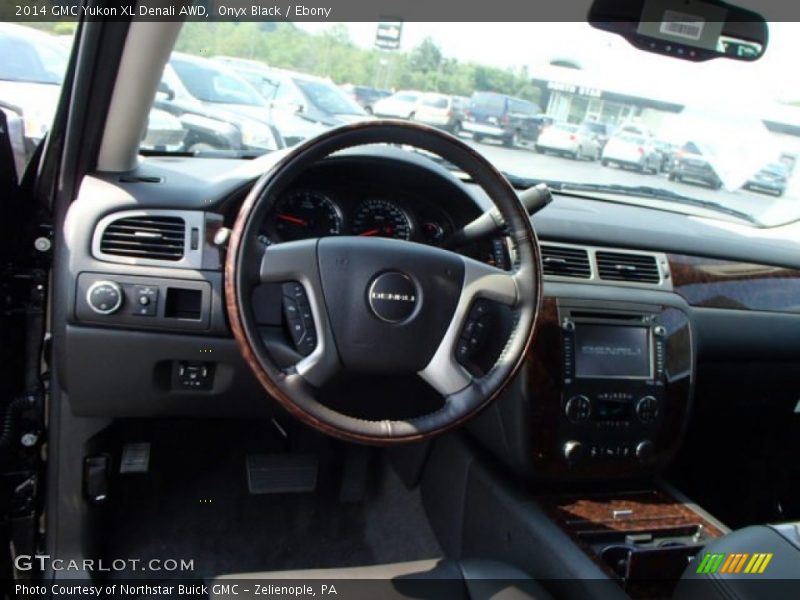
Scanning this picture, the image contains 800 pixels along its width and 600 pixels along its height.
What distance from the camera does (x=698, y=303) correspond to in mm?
2953

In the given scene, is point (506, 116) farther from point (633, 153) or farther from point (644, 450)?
point (644, 450)

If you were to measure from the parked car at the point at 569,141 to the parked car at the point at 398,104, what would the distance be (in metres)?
0.52

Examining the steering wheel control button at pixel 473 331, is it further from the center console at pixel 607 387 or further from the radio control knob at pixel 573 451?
the radio control knob at pixel 573 451

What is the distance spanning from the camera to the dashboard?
7.04 ft

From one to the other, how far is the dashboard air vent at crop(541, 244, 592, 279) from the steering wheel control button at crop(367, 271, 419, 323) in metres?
0.79

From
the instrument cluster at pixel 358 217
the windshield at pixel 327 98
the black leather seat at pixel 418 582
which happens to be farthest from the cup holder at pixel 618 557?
the windshield at pixel 327 98

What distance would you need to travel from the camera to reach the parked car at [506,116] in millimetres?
2912

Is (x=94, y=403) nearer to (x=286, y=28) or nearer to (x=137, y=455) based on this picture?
(x=137, y=455)

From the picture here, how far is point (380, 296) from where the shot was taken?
1.83 meters

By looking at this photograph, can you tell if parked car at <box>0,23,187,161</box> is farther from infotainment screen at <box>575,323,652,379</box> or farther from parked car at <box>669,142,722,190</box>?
parked car at <box>669,142,722,190</box>

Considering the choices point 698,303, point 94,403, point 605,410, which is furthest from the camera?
point 698,303

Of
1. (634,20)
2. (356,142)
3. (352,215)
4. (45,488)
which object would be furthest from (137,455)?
(634,20)

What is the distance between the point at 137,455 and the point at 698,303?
7.05 feet

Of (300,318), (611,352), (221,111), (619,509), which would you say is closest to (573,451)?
(619,509)
